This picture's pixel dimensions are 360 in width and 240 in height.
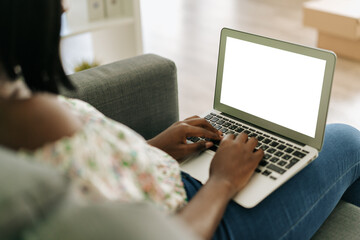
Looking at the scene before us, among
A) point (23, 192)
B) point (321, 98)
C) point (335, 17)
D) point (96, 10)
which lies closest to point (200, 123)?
point (321, 98)

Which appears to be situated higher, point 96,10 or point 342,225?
point 96,10

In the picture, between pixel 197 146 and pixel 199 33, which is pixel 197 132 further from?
pixel 199 33

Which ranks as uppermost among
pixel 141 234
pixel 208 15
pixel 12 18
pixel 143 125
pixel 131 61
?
pixel 12 18

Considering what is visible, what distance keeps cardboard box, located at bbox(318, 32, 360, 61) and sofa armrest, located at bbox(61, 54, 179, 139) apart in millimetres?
1989

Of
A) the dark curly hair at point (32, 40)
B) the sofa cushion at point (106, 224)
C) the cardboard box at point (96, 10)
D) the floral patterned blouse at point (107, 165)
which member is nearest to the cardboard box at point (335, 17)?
the cardboard box at point (96, 10)

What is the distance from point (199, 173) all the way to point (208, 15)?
313 cm

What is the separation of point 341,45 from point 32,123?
9.04 ft

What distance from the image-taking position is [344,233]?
101 centimetres

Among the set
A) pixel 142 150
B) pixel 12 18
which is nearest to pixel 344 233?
pixel 142 150

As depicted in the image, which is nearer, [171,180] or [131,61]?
[171,180]

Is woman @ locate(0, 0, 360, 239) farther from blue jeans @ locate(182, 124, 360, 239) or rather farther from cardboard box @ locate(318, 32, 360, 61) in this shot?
cardboard box @ locate(318, 32, 360, 61)

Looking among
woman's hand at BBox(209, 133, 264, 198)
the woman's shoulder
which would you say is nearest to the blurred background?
woman's hand at BBox(209, 133, 264, 198)

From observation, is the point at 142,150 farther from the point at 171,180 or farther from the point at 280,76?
the point at 280,76

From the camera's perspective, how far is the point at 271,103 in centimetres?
111
